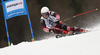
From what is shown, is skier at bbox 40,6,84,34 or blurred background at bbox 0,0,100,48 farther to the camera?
blurred background at bbox 0,0,100,48

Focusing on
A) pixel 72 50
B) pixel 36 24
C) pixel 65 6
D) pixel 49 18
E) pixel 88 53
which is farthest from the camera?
pixel 36 24

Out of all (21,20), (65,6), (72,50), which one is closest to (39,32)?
(21,20)

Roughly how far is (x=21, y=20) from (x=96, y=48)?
12.2 metres

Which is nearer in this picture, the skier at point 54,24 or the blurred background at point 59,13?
the skier at point 54,24

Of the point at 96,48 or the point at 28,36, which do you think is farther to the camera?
the point at 28,36

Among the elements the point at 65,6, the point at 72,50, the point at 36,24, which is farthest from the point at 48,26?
the point at 36,24

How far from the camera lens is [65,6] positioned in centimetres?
1195

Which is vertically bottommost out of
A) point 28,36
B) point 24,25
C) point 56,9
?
point 28,36

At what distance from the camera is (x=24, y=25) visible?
13195 mm

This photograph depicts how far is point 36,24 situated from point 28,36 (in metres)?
1.25

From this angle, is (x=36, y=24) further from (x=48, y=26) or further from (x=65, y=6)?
(x=48, y=26)

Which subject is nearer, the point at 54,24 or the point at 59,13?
the point at 54,24

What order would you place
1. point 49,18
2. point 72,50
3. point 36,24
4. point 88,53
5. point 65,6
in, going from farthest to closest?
point 36,24 → point 65,6 → point 49,18 → point 72,50 → point 88,53

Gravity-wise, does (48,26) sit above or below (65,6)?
below
